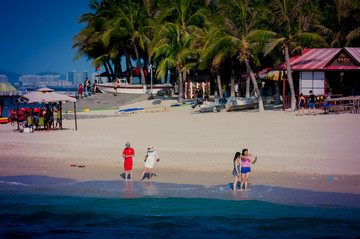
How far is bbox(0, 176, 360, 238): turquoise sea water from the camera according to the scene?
10742 mm

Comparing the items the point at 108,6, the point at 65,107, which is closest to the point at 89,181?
the point at 65,107

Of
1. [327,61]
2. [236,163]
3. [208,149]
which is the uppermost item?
[327,61]

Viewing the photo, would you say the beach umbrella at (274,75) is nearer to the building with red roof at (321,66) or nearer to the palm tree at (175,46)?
the building with red roof at (321,66)

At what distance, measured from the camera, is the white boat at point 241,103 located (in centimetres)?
3039

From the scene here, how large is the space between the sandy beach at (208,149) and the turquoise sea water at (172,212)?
35.7 inches

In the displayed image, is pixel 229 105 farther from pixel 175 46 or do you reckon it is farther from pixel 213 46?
pixel 175 46

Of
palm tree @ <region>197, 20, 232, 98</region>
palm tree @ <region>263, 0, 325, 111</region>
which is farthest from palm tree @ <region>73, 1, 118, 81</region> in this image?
palm tree @ <region>263, 0, 325, 111</region>

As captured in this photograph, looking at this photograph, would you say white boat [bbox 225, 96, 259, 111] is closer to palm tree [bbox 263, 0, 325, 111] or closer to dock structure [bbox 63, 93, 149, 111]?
palm tree [bbox 263, 0, 325, 111]

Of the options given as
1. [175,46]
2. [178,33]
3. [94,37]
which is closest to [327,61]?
[178,33]

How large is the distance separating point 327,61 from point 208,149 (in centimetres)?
1575

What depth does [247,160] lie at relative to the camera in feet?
38.2

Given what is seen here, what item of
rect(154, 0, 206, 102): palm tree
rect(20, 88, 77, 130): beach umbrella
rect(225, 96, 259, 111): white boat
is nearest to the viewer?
rect(20, 88, 77, 130): beach umbrella

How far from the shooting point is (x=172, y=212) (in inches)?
465

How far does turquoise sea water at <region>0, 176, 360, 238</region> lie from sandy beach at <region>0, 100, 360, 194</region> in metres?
0.91
